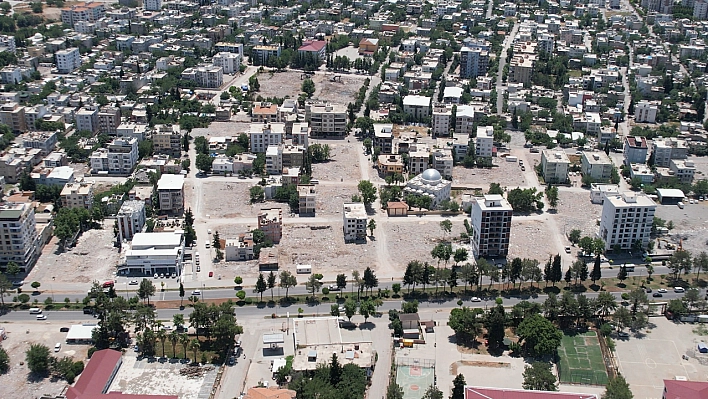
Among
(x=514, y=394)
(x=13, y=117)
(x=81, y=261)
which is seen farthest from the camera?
(x=13, y=117)

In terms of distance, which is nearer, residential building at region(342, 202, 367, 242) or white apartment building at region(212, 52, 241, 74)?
residential building at region(342, 202, 367, 242)

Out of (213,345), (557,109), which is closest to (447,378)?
(213,345)

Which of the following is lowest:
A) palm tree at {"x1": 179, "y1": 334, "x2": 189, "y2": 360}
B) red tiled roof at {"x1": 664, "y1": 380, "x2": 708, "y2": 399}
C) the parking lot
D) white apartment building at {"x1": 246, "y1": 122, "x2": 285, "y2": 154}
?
the parking lot

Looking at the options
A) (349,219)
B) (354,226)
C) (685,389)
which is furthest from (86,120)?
(685,389)

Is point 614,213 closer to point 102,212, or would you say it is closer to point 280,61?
point 102,212

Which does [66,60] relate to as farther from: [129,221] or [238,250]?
[238,250]

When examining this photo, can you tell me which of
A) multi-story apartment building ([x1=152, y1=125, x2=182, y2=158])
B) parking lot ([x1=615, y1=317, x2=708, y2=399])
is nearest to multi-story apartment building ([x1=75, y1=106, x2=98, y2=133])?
multi-story apartment building ([x1=152, y1=125, x2=182, y2=158])

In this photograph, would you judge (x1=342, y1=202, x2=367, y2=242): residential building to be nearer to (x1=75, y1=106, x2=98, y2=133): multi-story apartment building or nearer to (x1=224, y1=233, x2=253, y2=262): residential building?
(x1=224, y1=233, x2=253, y2=262): residential building
